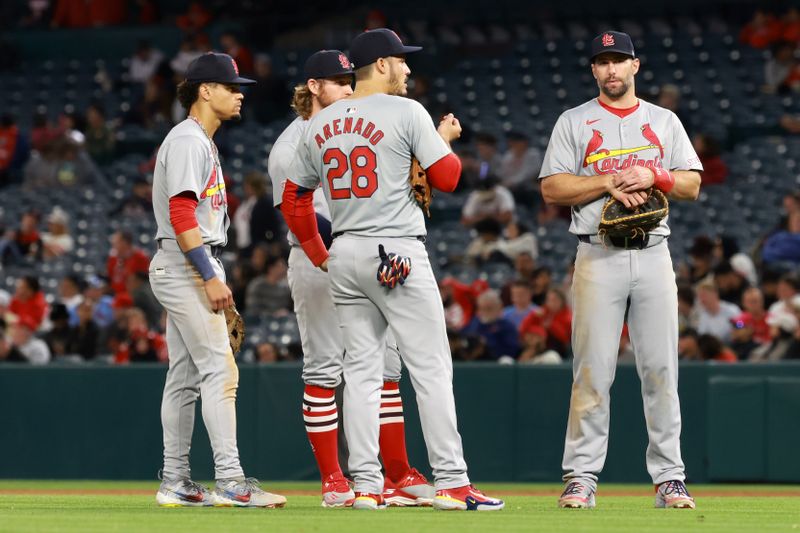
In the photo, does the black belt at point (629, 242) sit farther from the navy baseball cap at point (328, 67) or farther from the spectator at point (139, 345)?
the spectator at point (139, 345)

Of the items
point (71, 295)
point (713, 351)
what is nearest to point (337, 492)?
point (713, 351)

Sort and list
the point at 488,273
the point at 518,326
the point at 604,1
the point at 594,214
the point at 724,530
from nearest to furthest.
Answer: the point at 724,530 → the point at 594,214 → the point at 518,326 → the point at 488,273 → the point at 604,1

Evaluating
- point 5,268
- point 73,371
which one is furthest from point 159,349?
point 5,268

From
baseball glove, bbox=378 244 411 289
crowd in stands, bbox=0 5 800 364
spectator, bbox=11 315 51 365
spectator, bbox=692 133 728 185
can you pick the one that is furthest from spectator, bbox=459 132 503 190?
baseball glove, bbox=378 244 411 289

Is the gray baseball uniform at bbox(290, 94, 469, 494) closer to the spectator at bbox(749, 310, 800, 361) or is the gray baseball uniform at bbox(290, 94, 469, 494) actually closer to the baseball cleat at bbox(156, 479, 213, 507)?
the baseball cleat at bbox(156, 479, 213, 507)

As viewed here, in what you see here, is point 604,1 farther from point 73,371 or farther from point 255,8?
point 73,371

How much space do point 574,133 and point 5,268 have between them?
10.9 m

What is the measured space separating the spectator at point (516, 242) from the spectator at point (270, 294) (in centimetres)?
217

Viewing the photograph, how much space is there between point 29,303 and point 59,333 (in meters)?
1.08

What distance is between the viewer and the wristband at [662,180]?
6.80 meters

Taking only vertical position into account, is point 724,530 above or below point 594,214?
below

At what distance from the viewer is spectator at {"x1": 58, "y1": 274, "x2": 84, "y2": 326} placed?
1463 centimetres

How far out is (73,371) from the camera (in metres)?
11.9

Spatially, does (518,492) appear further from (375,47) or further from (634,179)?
(375,47)
